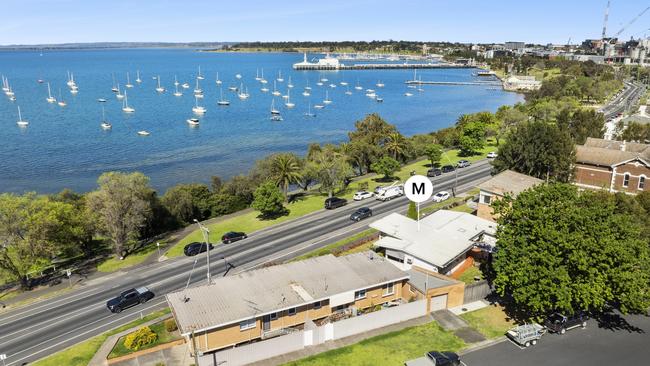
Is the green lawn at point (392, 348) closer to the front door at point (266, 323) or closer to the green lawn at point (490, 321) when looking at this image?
the green lawn at point (490, 321)

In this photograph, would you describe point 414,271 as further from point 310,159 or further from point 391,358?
point 310,159

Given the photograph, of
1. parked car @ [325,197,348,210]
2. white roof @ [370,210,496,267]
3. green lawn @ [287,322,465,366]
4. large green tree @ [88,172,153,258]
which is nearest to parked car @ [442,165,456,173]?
parked car @ [325,197,348,210]

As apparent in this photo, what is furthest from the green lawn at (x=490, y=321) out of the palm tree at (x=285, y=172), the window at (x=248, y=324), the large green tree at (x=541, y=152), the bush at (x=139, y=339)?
the palm tree at (x=285, y=172)

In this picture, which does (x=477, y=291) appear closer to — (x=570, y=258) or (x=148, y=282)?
(x=570, y=258)

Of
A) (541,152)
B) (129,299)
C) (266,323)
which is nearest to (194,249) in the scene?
(129,299)

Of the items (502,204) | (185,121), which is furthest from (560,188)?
(185,121)

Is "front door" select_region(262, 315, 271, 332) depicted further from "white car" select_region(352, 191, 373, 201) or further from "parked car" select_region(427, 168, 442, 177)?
"parked car" select_region(427, 168, 442, 177)
